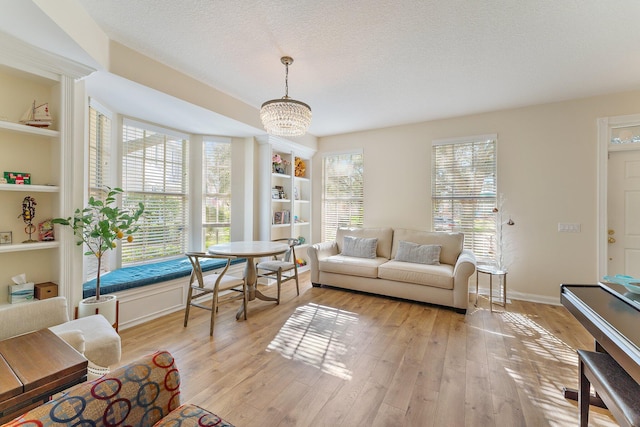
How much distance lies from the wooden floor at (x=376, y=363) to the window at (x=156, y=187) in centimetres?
116

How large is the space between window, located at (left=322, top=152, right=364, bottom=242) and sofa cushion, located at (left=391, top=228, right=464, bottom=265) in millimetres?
932

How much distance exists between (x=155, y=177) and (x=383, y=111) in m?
3.39

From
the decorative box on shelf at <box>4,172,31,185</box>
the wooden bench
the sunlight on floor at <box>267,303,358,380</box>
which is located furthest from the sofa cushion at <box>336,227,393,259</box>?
the decorative box on shelf at <box>4,172,31,185</box>

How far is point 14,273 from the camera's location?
2.15 metres

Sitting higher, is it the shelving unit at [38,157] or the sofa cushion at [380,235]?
the shelving unit at [38,157]

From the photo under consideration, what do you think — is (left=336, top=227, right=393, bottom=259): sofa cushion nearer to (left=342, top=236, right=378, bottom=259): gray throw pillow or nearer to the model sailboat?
(left=342, top=236, right=378, bottom=259): gray throw pillow

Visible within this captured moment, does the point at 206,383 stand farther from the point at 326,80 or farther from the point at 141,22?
the point at 326,80

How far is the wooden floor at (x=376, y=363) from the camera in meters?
1.70

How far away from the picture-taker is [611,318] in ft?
4.53

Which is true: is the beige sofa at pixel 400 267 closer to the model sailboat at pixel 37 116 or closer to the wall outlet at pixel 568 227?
the wall outlet at pixel 568 227

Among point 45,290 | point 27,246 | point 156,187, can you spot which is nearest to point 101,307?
point 45,290

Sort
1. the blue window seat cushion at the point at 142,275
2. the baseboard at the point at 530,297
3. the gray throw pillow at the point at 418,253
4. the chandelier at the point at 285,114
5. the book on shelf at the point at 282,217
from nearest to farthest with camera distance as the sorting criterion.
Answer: the chandelier at the point at 285,114 < the blue window seat cushion at the point at 142,275 < the baseboard at the point at 530,297 < the gray throw pillow at the point at 418,253 < the book on shelf at the point at 282,217

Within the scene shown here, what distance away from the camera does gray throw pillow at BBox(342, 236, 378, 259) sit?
4.33 metres

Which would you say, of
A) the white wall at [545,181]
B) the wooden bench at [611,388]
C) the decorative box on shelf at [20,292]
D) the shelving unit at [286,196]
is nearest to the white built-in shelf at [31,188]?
the decorative box on shelf at [20,292]
